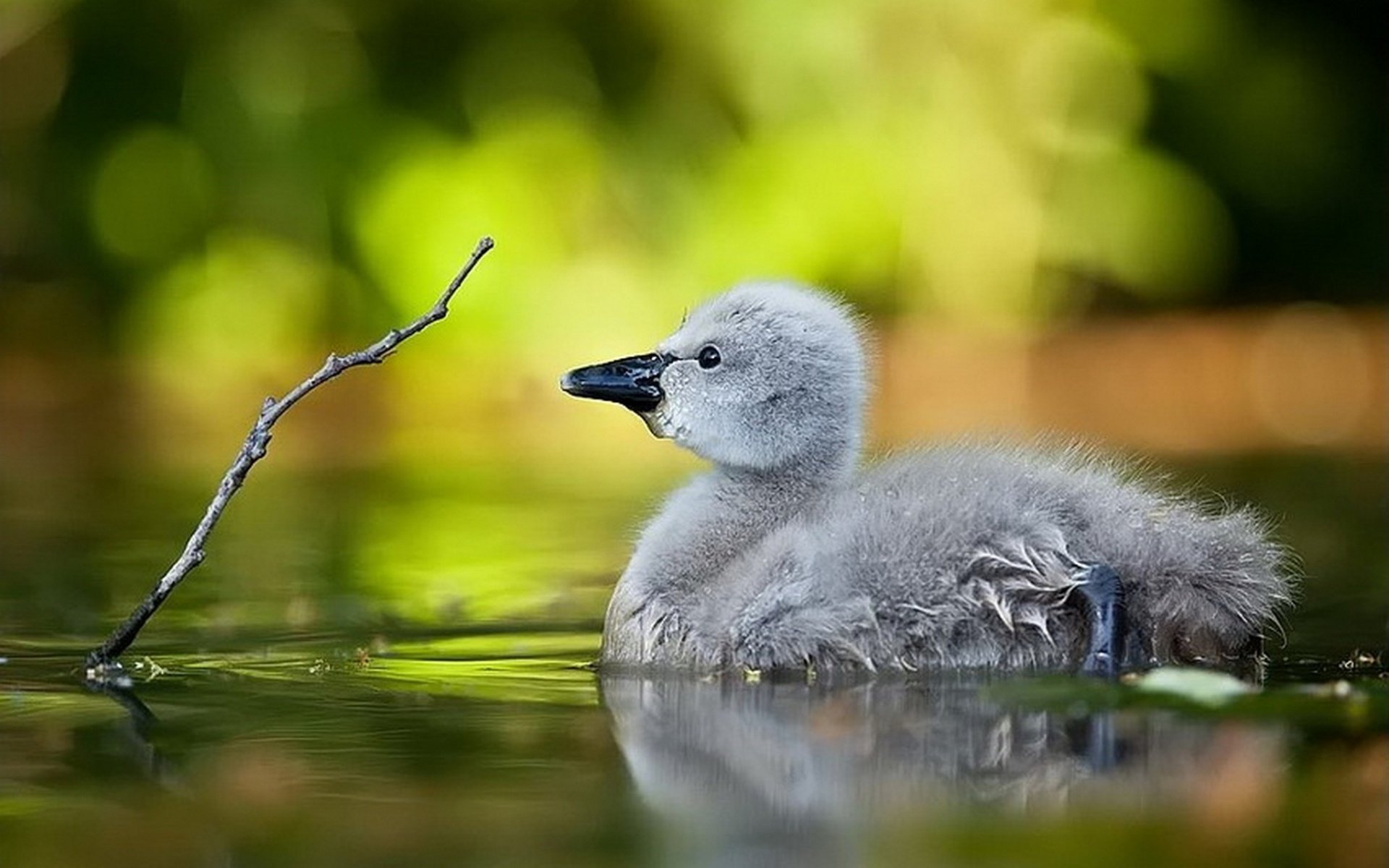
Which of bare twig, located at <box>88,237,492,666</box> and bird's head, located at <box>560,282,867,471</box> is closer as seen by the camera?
bare twig, located at <box>88,237,492,666</box>

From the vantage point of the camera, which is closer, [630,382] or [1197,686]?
[1197,686]

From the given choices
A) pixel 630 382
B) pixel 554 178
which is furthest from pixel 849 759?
pixel 554 178

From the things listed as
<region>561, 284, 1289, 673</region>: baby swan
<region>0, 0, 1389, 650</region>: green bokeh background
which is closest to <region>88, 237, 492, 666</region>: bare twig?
<region>561, 284, 1289, 673</region>: baby swan

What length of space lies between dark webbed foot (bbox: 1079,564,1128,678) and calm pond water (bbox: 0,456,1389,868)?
5.4 inches

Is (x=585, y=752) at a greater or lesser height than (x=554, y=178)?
lesser

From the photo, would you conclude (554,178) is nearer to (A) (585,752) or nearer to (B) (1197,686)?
(B) (1197,686)

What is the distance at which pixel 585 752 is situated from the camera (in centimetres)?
397

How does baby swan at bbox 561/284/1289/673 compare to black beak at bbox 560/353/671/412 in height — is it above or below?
below

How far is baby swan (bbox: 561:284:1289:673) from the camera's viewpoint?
4.68 metres

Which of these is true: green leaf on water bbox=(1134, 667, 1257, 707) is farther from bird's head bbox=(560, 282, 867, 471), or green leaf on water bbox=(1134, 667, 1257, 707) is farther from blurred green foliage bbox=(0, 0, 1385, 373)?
blurred green foliage bbox=(0, 0, 1385, 373)

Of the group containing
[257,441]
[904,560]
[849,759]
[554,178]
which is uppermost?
[554,178]

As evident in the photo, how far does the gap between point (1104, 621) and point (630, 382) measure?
116 cm

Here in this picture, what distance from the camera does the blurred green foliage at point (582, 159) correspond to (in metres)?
12.2

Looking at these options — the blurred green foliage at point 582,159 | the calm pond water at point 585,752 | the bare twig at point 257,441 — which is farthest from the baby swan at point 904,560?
the blurred green foliage at point 582,159
